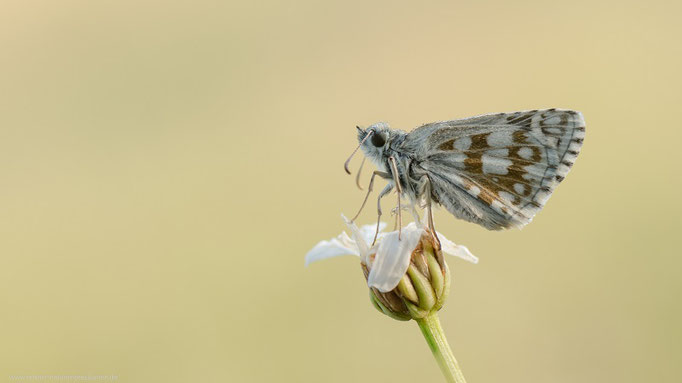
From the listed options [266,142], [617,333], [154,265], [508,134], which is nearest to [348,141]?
[266,142]

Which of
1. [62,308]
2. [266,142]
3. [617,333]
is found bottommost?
[617,333]

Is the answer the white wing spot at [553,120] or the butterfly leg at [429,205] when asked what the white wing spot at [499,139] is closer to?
the white wing spot at [553,120]

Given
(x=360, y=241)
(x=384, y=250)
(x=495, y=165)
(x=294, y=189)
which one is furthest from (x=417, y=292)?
(x=294, y=189)

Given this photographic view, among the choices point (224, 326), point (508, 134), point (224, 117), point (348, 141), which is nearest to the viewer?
point (508, 134)

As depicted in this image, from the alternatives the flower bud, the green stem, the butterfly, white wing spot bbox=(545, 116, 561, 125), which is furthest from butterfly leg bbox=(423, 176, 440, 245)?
white wing spot bbox=(545, 116, 561, 125)

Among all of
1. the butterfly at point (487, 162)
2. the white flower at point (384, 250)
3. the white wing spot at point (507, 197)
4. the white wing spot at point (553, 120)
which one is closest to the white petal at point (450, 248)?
the white flower at point (384, 250)

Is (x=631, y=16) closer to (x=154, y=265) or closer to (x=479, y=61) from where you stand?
(x=479, y=61)

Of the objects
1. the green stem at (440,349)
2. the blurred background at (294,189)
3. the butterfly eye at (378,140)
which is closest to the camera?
the green stem at (440,349)
